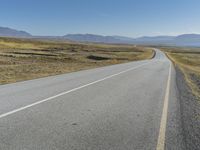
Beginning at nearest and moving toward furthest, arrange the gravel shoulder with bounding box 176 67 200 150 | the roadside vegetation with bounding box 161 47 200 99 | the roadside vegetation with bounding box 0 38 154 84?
1. the gravel shoulder with bounding box 176 67 200 150
2. the roadside vegetation with bounding box 161 47 200 99
3. the roadside vegetation with bounding box 0 38 154 84

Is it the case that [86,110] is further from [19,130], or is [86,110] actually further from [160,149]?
[160,149]

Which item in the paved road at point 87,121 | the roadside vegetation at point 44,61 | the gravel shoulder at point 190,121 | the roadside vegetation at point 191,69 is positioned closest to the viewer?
the paved road at point 87,121

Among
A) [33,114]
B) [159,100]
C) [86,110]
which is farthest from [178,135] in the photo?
[159,100]

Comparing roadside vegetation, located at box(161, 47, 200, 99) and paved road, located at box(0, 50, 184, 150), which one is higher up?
paved road, located at box(0, 50, 184, 150)

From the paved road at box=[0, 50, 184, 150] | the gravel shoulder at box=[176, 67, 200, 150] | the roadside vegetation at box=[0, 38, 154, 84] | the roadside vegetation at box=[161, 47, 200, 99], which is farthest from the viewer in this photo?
the roadside vegetation at box=[0, 38, 154, 84]

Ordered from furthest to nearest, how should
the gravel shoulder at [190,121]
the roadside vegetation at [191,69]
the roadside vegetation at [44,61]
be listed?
1. the roadside vegetation at [44,61]
2. the roadside vegetation at [191,69]
3. the gravel shoulder at [190,121]

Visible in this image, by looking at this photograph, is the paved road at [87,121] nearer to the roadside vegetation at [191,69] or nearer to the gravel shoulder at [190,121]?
the gravel shoulder at [190,121]

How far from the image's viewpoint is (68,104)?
9516 millimetres

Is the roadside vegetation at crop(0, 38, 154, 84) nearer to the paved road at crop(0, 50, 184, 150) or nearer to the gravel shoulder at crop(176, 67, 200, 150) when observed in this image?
the paved road at crop(0, 50, 184, 150)

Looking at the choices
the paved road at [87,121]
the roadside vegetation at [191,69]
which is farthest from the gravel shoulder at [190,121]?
the roadside vegetation at [191,69]

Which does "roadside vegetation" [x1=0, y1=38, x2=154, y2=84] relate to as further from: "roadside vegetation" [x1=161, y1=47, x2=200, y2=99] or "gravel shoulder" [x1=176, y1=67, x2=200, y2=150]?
"gravel shoulder" [x1=176, y1=67, x2=200, y2=150]

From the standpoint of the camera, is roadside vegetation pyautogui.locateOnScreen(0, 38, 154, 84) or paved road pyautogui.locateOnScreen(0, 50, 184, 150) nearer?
paved road pyautogui.locateOnScreen(0, 50, 184, 150)

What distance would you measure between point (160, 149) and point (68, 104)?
15.2ft

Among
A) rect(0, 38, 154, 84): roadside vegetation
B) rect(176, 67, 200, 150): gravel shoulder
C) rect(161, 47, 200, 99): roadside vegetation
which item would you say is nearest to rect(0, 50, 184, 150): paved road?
rect(176, 67, 200, 150): gravel shoulder
